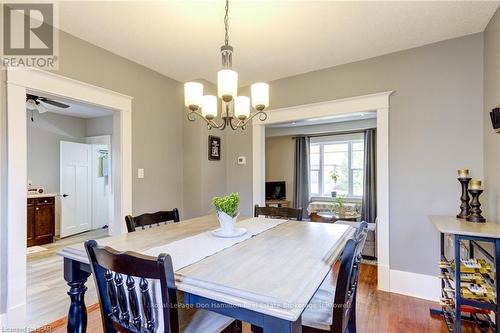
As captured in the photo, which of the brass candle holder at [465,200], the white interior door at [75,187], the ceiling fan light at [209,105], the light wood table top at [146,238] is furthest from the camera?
the white interior door at [75,187]

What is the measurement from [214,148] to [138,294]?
2.64 m

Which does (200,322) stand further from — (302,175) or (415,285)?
(302,175)

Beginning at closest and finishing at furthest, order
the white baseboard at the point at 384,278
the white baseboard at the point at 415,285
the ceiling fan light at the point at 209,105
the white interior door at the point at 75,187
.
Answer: the ceiling fan light at the point at 209,105 < the white baseboard at the point at 415,285 < the white baseboard at the point at 384,278 < the white interior door at the point at 75,187

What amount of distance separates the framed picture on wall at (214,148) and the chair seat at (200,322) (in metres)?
2.36

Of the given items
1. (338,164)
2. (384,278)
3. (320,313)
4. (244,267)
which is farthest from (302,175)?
(244,267)

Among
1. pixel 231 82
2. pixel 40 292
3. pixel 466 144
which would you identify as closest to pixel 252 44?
pixel 231 82

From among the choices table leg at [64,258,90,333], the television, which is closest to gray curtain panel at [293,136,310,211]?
the television

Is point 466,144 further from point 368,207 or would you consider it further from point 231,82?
point 368,207

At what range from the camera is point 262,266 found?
45.1 inches

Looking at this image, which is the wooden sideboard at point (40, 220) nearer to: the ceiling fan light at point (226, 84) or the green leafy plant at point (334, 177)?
the ceiling fan light at point (226, 84)

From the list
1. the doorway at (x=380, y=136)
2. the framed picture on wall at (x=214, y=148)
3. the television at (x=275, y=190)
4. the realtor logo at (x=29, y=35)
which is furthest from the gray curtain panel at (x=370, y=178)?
the realtor logo at (x=29, y=35)

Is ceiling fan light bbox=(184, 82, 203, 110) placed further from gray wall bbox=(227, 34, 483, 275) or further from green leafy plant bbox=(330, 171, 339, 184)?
green leafy plant bbox=(330, 171, 339, 184)

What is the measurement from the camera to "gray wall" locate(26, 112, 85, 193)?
15.8 feet

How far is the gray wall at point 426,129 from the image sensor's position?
2416 millimetres
